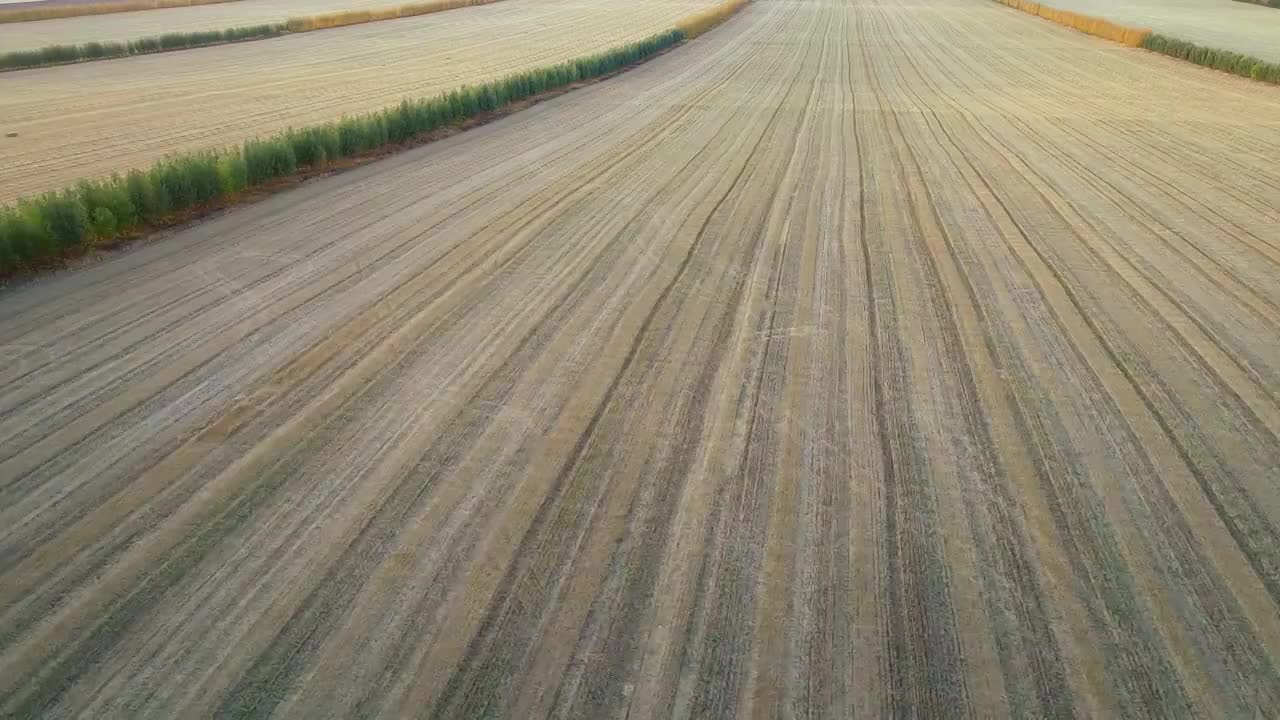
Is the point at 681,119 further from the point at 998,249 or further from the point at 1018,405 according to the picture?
the point at 1018,405

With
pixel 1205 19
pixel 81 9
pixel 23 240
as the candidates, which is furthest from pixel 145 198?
pixel 1205 19

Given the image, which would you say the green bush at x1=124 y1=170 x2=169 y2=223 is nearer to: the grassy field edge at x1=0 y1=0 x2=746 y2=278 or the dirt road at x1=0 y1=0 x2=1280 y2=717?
the grassy field edge at x1=0 y1=0 x2=746 y2=278

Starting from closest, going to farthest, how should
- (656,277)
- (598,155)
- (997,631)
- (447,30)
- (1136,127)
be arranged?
(997,631) < (656,277) < (598,155) < (1136,127) < (447,30)

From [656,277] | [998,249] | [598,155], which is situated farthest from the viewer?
[598,155]

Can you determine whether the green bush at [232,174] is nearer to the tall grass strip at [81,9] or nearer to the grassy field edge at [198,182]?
the grassy field edge at [198,182]

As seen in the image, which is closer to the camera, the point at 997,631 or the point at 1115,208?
the point at 997,631

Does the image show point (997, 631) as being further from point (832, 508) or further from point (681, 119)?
point (681, 119)

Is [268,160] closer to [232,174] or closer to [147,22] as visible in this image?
[232,174]

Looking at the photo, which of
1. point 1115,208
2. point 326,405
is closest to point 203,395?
point 326,405
